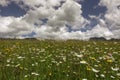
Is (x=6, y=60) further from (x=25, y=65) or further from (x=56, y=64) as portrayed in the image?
(x=56, y=64)

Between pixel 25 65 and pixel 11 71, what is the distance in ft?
4.04

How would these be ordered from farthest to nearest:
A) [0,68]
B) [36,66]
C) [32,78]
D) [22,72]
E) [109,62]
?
[109,62] → [36,66] → [0,68] → [22,72] → [32,78]

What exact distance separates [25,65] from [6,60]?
1.32m

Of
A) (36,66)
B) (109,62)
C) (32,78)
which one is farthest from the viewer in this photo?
(109,62)

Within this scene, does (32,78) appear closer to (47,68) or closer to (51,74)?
(51,74)

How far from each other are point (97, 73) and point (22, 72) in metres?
2.58

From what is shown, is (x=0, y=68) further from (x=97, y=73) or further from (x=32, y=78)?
(x=97, y=73)

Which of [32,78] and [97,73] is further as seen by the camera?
[97,73]

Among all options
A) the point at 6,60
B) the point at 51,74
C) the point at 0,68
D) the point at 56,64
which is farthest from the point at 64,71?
the point at 6,60

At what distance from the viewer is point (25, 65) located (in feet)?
36.8

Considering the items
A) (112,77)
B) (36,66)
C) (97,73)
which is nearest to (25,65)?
(36,66)

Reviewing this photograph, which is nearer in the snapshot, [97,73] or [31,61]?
[97,73]

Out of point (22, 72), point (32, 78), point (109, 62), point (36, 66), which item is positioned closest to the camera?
point (32, 78)

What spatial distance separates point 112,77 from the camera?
926 cm
